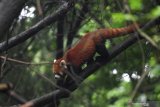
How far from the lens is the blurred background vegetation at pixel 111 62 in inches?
148

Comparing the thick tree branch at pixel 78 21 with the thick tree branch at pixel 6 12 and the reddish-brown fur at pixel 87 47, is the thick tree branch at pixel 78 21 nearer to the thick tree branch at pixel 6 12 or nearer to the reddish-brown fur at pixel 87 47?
the reddish-brown fur at pixel 87 47

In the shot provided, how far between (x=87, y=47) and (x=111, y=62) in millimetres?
530

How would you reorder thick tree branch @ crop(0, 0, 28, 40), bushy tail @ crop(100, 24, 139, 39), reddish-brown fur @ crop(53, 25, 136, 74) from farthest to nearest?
reddish-brown fur @ crop(53, 25, 136, 74) < bushy tail @ crop(100, 24, 139, 39) < thick tree branch @ crop(0, 0, 28, 40)

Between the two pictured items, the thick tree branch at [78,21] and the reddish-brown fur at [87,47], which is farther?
the thick tree branch at [78,21]

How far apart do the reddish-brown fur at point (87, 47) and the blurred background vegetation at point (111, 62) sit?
0.19 metres

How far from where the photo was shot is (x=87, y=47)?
315 inches

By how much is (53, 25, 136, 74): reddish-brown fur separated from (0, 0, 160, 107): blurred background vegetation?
0.61 ft

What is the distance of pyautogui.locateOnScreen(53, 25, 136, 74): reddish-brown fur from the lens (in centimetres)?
757

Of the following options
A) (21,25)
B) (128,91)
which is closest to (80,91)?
(21,25)

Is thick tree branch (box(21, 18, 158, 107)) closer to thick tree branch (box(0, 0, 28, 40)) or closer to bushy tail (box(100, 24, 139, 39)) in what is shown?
bushy tail (box(100, 24, 139, 39))

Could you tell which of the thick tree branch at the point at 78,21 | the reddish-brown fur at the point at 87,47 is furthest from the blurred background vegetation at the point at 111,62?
the reddish-brown fur at the point at 87,47

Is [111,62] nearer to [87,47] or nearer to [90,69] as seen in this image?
[87,47]

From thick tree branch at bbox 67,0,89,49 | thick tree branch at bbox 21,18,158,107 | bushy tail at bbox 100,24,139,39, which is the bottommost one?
thick tree branch at bbox 21,18,158,107

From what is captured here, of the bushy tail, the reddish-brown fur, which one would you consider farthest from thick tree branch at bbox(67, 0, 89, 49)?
the bushy tail
